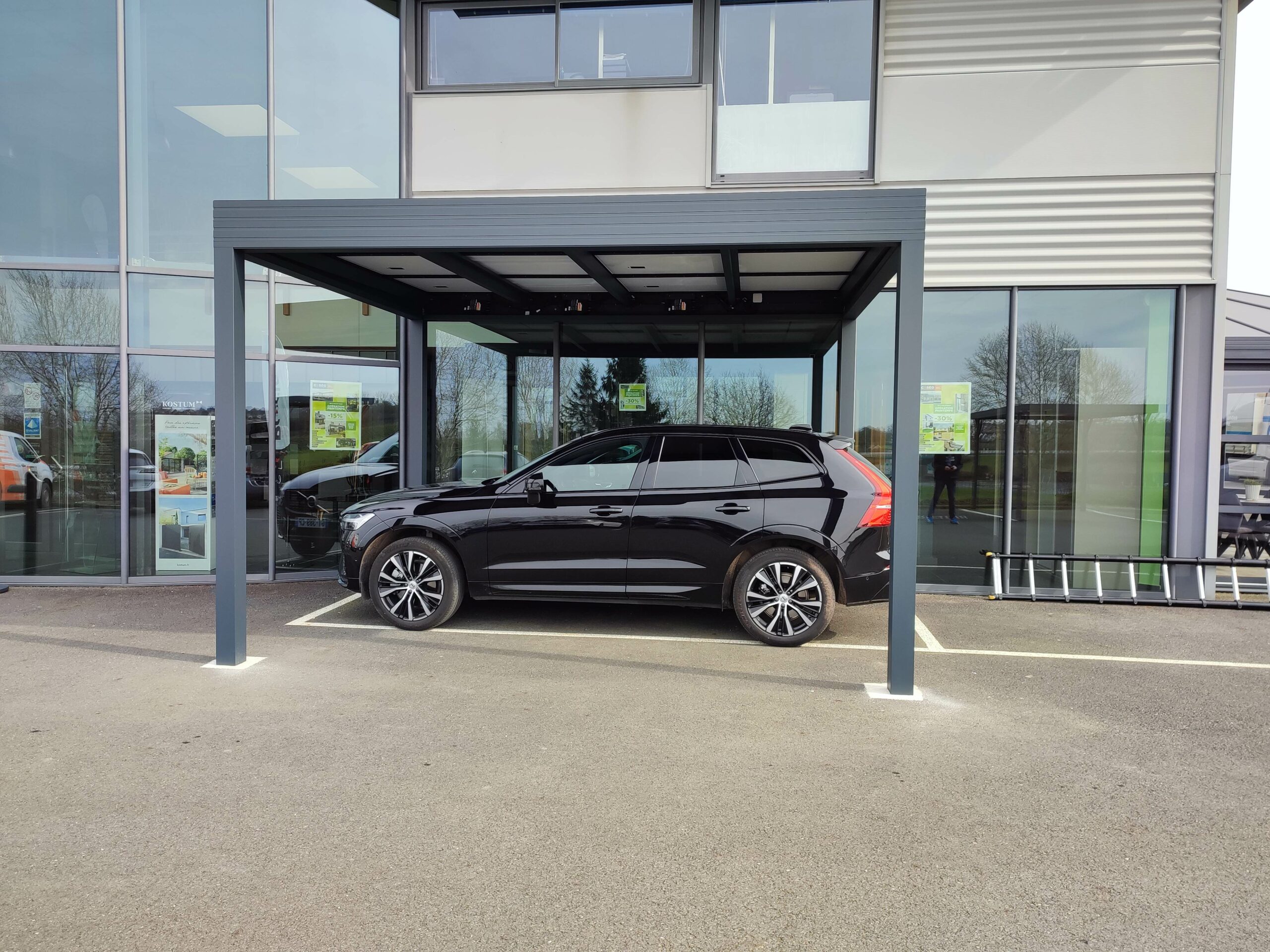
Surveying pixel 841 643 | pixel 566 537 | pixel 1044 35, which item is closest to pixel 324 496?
pixel 566 537

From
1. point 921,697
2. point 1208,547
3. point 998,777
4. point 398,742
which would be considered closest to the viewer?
point 998,777

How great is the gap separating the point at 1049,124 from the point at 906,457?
5611 millimetres

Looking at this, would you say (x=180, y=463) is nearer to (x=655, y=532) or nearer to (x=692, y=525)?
(x=655, y=532)

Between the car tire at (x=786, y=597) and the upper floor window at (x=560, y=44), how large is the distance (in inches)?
230

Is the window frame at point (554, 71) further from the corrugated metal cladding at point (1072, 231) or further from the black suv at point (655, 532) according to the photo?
the black suv at point (655, 532)

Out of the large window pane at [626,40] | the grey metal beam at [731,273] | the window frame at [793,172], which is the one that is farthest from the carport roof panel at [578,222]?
the large window pane at [626,40]

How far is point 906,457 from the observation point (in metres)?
5.00

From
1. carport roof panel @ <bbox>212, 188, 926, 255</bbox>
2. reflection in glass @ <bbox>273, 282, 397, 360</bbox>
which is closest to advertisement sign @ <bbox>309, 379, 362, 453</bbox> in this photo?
reflection in glass @ <bbox>273, 282, 397, 360</bbox>

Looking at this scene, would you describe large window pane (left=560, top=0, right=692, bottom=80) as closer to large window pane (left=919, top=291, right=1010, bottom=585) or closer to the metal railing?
large window pane (left=919, top=291, right=1010, bottom=585)

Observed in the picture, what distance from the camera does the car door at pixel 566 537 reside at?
20.9 feet

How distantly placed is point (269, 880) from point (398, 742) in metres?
1.29

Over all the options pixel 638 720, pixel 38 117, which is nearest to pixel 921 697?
pixel 638 720

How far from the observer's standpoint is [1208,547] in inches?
326

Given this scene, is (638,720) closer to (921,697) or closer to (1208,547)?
(921,697)
